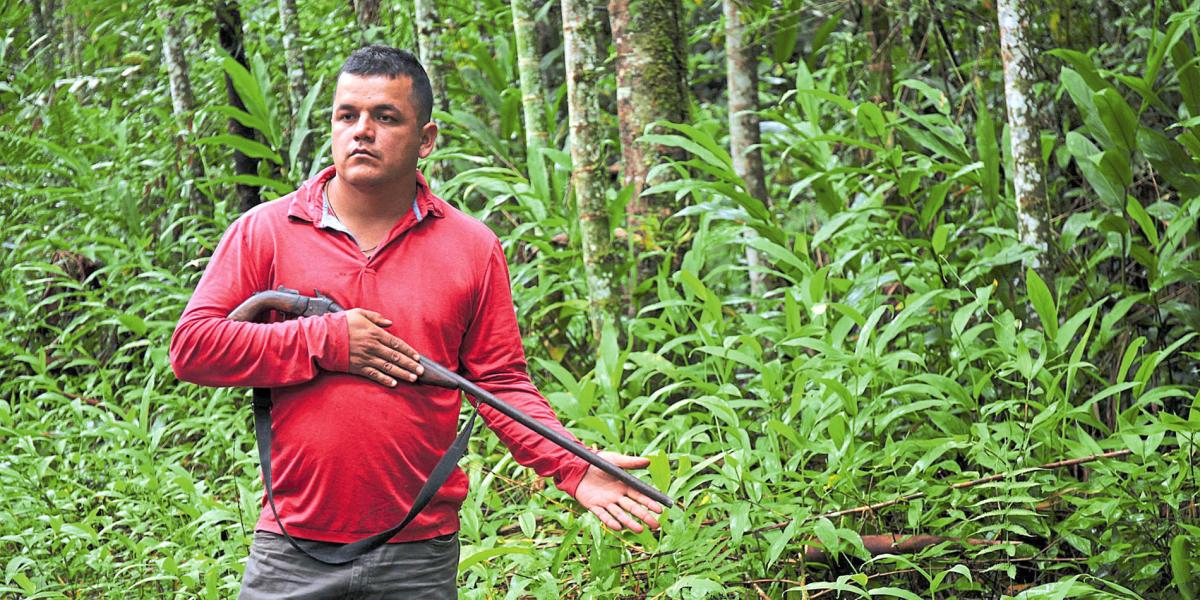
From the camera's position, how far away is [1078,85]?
13.7 feet

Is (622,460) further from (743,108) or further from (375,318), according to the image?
(743,108)

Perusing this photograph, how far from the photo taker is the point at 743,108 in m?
5.40

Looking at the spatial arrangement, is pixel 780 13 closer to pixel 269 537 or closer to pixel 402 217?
pixel 402 217

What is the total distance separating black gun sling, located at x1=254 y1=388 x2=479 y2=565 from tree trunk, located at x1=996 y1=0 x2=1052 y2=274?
2611 millimetres

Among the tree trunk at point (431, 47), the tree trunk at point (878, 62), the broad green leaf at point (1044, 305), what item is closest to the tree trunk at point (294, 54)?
the tree trunk at point (431, 47)

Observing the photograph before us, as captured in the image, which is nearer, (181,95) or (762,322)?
(762,322)

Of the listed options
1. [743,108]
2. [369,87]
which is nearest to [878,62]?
[743,108]

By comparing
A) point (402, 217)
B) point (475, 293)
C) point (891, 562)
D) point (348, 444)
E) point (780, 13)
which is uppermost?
point (780, 13)

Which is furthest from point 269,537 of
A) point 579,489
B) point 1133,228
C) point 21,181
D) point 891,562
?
point 21,181

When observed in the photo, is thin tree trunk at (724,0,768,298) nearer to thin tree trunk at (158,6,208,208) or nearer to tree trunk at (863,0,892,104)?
tree trunk at (863,0,892,104)

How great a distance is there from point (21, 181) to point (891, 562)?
6.49 metres

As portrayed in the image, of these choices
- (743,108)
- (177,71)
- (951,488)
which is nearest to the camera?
(951,488)

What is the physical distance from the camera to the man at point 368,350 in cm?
226

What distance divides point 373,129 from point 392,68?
0.46 feet
